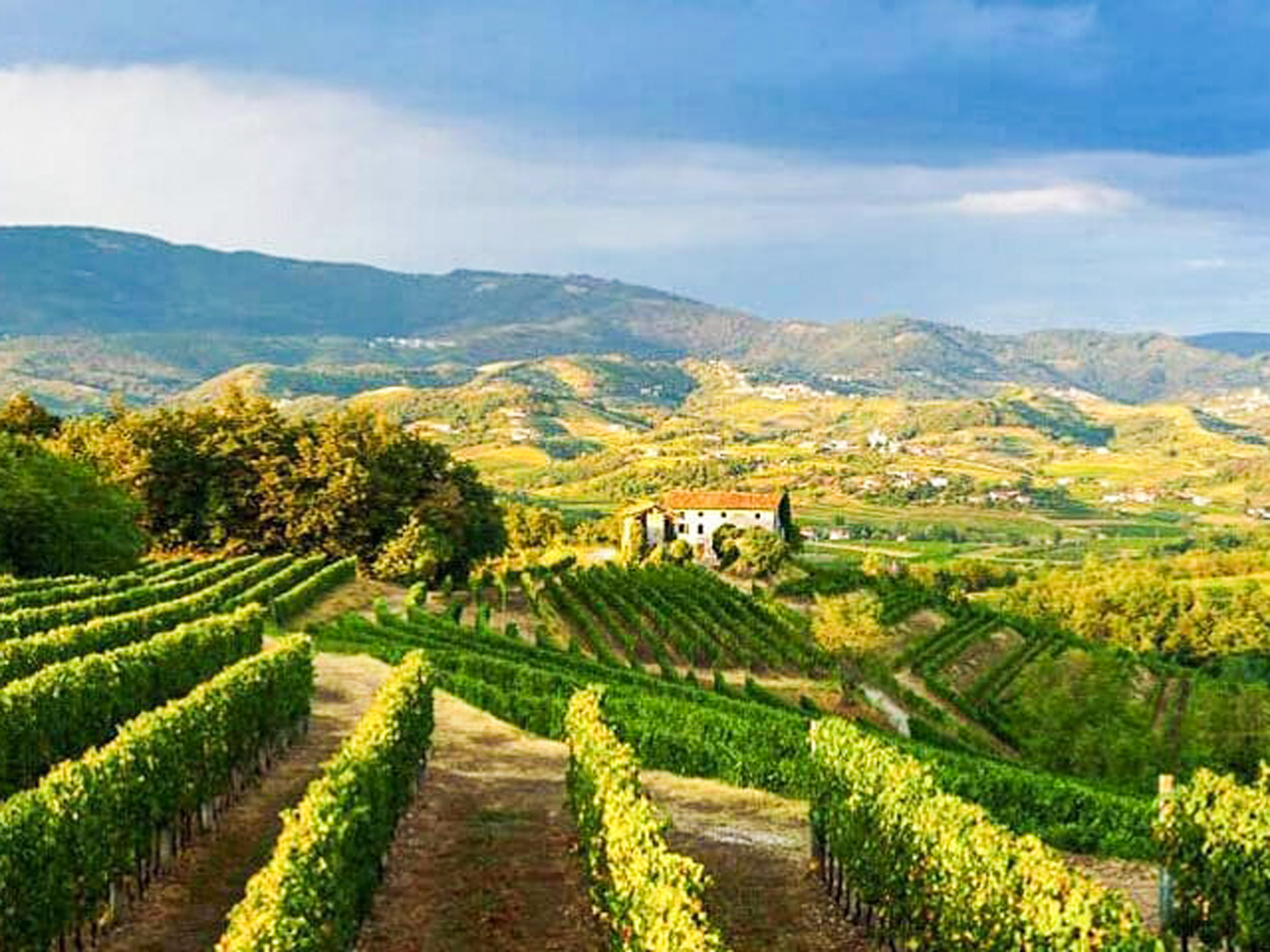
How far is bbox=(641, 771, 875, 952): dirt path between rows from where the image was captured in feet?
69.3

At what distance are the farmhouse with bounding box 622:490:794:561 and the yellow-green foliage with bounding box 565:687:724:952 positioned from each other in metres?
147

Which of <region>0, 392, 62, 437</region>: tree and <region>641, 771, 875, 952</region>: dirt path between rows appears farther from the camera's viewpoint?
<region>0, 392, 62, 437</region>: tree

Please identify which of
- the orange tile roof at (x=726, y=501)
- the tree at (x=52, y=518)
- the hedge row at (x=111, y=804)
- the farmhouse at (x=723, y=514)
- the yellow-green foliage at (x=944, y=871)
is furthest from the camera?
the orange tile roof at (x=726, y=501)

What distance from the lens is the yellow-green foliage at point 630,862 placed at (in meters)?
14.7

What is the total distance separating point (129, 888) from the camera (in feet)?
69.7

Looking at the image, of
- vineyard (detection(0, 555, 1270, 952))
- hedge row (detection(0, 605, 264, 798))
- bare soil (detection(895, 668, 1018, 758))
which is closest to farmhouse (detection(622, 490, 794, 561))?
bare soil (detection(895, 668, 1018, 758))

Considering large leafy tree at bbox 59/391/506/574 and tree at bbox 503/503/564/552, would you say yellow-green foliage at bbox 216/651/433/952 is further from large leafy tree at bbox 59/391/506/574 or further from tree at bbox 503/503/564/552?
tree at bbox 503/503/564/552

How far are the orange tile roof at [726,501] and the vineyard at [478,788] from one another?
124107 millimetres

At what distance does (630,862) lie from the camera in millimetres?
17500

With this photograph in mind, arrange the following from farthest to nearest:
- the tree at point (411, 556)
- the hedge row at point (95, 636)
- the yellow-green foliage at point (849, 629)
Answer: the yellow-green foliage at point (849, 629), the tree at point (411, 556), the hedge row at point (95, 636)

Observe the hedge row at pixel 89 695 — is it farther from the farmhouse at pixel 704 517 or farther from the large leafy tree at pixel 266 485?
the farmhouse at pixel 704 517

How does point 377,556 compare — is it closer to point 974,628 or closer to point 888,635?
point 888,635

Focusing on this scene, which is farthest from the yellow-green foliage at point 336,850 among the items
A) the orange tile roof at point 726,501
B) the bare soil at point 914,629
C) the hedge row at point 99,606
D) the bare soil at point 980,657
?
the orange tile roof at point 726,501

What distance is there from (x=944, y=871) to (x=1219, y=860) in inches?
220
